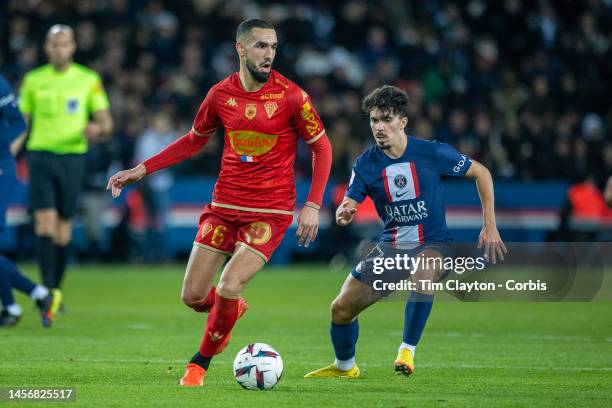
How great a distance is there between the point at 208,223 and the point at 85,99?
190 inches

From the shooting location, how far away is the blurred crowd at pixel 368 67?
779 inches

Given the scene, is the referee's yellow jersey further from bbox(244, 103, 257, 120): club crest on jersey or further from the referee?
bbox(244, 103, 257, 120): club crest on jersey

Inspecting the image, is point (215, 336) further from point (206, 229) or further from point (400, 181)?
point (400, 181)

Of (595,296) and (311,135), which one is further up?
(311,135)

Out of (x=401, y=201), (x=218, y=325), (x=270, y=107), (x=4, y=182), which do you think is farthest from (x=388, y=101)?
(x=4, y=182)

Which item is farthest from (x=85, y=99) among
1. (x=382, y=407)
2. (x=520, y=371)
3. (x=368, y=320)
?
(x=382, y=407)

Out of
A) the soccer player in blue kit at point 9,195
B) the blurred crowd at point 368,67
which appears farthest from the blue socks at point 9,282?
A: the blurred crowd at point 368,67

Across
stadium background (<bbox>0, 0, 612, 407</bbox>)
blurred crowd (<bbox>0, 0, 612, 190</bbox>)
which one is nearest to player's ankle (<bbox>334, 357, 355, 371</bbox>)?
stadium background (<bbox>0, 0, 612, 407</bbox>)

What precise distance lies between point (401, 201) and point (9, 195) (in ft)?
13.1

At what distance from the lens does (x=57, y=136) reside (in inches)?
466

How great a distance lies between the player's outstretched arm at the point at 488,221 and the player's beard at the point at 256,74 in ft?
5.00

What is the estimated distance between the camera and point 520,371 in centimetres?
819

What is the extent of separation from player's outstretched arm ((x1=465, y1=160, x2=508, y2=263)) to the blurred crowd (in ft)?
35.8

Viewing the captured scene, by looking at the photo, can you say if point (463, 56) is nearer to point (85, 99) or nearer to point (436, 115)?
point (436, 115)
